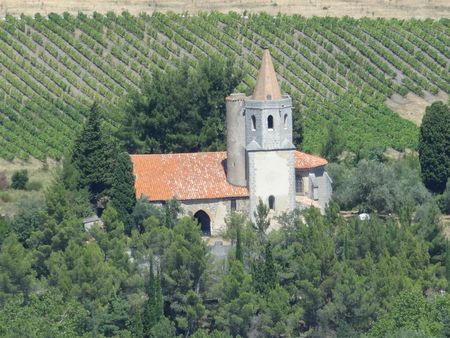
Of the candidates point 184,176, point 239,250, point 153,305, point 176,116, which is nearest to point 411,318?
point 239,250

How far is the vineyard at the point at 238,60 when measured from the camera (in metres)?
134

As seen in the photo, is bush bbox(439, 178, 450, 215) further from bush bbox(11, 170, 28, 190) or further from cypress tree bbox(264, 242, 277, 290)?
bush bbox(11, 170, 28, 190)

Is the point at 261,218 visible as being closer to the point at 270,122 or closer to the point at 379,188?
the point at 270,122

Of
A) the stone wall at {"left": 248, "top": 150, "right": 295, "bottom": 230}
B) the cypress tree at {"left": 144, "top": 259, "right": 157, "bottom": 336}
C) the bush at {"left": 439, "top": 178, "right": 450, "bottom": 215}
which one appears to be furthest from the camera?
the bush at {"left": 439, "top": 178, "right": 450, "bottom": 215}

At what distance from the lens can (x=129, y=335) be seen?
102812 millimetres

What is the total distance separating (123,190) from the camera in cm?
11325

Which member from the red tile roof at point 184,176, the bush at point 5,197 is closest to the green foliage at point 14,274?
the red tile roof at point 184,176

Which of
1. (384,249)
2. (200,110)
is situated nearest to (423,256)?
(384,249)

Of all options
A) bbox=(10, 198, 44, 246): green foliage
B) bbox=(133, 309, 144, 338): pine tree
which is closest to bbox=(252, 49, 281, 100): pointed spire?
bbox=(10, 198, 44, 246): green foliage

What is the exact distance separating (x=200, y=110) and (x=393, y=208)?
11381mm

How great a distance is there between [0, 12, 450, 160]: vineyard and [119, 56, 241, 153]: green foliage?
24.8 feet

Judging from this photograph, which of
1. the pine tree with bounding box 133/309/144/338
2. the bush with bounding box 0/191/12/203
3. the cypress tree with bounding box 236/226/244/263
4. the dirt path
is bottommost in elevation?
the pine tree with bounding box 133/309/144/338

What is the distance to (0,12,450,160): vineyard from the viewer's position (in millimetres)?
134125

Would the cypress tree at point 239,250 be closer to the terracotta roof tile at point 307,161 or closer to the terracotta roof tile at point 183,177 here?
the terracotta roof tile at point 183,177
